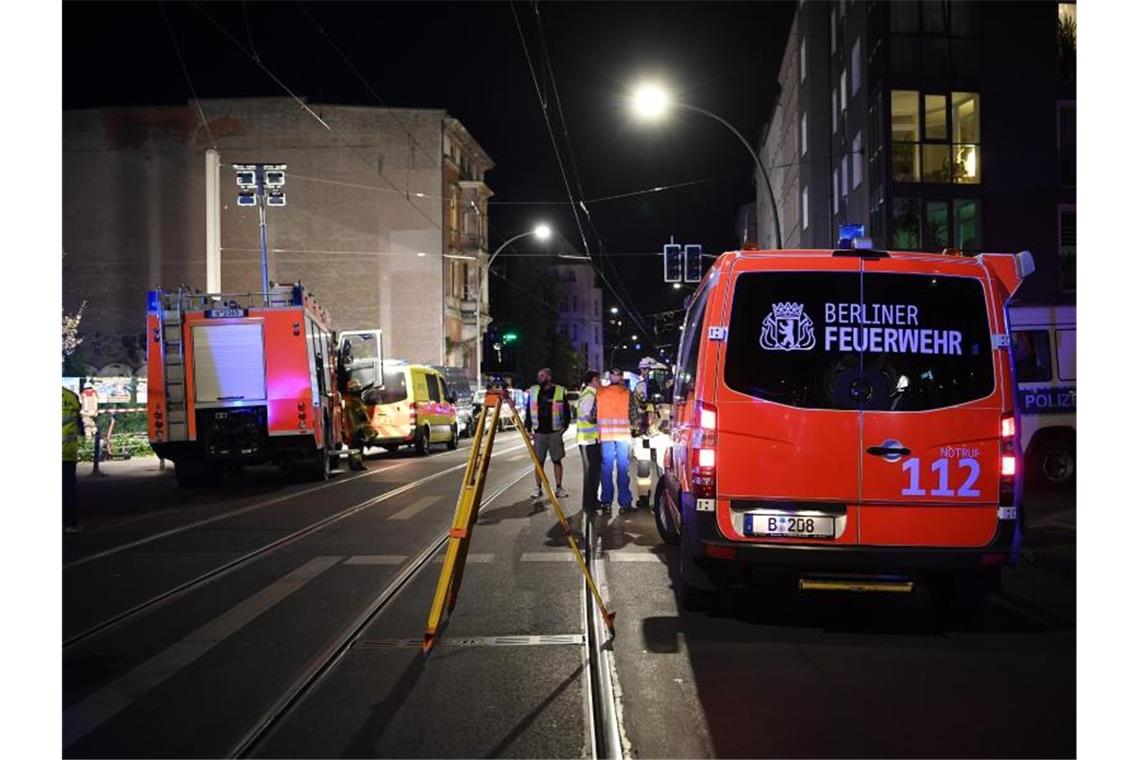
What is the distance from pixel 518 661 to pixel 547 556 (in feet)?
11.7

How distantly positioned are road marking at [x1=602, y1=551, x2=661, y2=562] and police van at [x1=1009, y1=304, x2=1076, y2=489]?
25.6 ft

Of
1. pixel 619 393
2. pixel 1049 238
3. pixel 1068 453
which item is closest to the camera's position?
pixel 619 393

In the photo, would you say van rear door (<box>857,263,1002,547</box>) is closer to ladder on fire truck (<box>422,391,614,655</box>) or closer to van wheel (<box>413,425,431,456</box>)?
ladder on fire truck (<box>422,391,614,655</box>)

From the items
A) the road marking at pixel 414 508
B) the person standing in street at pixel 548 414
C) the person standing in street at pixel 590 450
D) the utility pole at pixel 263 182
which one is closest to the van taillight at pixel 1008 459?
the person standing in street at pixel 590 450

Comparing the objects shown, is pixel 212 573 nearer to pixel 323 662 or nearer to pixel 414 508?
pixel 323 662

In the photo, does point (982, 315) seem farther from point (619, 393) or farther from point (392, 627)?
point (619, 393)

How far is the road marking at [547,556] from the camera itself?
9070 millimetres

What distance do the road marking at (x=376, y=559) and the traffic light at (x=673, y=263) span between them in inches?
Answer: 563

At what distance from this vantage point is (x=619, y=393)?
12555 millimetres

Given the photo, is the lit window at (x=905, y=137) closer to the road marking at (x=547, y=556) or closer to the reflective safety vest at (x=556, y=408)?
the reflective safety vest at (x=556, y=408)

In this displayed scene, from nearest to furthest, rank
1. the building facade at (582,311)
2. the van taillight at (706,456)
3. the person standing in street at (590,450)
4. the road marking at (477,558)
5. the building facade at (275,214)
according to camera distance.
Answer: the van taillight at (706,456)
the road marking at (477,558)
the person standing in street at (590,450)
the building facade at (275,214)
the building facade at (582,311)

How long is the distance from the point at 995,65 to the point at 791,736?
27.0 m

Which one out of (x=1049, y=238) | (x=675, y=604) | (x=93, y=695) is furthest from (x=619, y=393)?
(x=1049, y=238)

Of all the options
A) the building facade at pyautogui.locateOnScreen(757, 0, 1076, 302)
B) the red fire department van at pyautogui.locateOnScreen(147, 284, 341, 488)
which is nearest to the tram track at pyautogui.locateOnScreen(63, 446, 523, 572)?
the red fire department van at pyautogui.locateOnScreen(147, 284, 341, 488)
